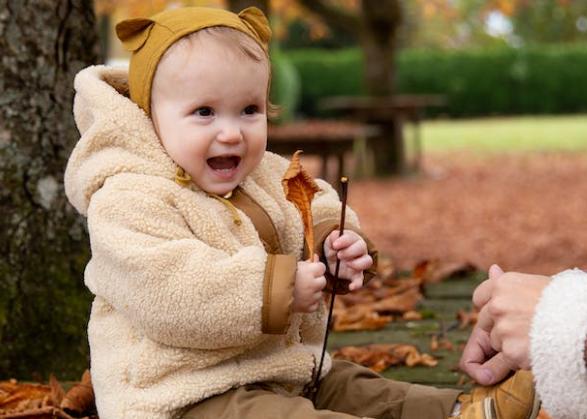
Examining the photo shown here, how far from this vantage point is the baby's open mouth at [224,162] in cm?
245

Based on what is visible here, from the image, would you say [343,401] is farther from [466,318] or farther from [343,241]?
[466,318]

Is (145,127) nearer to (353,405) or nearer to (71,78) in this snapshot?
(353,405)

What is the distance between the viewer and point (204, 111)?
2.38 meters

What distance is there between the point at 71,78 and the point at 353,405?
1.52 metres

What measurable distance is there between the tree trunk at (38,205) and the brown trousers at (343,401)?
3.38 feet

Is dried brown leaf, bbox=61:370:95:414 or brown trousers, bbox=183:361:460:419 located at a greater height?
brown trousers, bbox=183:361:460:419

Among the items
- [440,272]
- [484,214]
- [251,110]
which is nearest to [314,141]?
[484,214]

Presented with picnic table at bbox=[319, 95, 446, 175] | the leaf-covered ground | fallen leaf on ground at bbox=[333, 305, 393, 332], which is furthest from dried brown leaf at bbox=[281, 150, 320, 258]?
picnic table at bbox=[319, 95, 446, 175]

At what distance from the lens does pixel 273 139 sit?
10688 mm

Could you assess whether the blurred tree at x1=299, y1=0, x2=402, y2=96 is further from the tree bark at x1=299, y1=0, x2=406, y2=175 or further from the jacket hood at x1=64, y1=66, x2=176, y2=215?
the jacket hood at x1=64, y1=66, x2=176, y2=215

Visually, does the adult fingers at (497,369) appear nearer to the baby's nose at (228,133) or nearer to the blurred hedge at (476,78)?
the baby's nose at (228,133)

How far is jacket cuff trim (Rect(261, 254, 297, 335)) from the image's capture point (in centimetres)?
223

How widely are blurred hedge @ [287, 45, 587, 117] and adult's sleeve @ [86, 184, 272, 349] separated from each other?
96.5ft

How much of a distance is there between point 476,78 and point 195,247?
1196 inches
